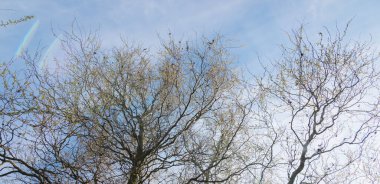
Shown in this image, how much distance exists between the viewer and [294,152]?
32.4ft

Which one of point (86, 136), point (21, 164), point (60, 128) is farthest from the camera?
point (86, 136)

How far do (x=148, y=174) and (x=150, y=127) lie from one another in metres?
1.25

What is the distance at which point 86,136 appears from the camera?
9.27m

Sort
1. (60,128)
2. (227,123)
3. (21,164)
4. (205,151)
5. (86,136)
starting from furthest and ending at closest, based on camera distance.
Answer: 1. (227,123)
2. (205,151)
3. (86,136)
4. (60,128)
5. (21,164)

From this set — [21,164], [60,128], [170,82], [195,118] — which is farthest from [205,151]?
[21,164]

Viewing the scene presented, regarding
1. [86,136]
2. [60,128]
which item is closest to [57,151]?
[60,128]

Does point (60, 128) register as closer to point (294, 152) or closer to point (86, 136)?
point (86, 136)

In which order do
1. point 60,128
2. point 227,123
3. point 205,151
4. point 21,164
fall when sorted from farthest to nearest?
point 227,123, point 205,151, point 60,128, point 21,164

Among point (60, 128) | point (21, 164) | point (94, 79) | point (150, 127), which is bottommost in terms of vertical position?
point (21, 164)

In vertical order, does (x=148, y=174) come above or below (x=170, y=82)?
below

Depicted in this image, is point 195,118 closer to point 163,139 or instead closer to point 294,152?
point 163,139

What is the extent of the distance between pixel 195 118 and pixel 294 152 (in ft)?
8.39

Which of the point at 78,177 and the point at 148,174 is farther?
the point at 148,174

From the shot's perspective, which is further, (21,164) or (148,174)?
(148,174)
